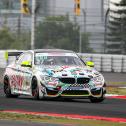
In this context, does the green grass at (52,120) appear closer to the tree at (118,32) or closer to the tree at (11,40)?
the tree at (118,32)

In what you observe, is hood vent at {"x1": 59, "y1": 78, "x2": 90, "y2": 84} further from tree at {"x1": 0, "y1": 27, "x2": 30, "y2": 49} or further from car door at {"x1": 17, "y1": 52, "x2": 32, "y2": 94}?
tree at {"x1": 0, "y1": 27, "x2": 30, "y2": 49}

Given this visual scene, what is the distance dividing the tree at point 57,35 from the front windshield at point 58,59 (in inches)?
1715

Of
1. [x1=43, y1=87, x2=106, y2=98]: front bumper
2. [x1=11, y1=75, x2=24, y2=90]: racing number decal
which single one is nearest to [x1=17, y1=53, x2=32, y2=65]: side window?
[x1=11, y1=75, x2=24, y2=90]: racing number decal

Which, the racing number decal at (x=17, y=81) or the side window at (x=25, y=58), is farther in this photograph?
the side window at (x=25, y=58)

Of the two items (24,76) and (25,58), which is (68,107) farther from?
(25,58)

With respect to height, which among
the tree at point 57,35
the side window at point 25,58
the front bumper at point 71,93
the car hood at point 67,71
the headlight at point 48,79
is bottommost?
the tree at point 57,35

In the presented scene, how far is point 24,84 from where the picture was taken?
19.0 metres

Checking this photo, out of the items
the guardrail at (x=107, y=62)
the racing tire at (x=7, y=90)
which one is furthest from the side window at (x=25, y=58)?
the guardrail at (x=107, y=62)

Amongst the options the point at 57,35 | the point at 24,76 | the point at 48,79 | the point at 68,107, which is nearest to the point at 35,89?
the point at 48,79

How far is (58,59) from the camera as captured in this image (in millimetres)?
18844

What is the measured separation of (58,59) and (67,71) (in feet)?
3.50

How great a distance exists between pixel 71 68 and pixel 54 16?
60.1 meters

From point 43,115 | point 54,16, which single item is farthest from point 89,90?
point 54,16

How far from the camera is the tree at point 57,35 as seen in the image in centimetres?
6531
